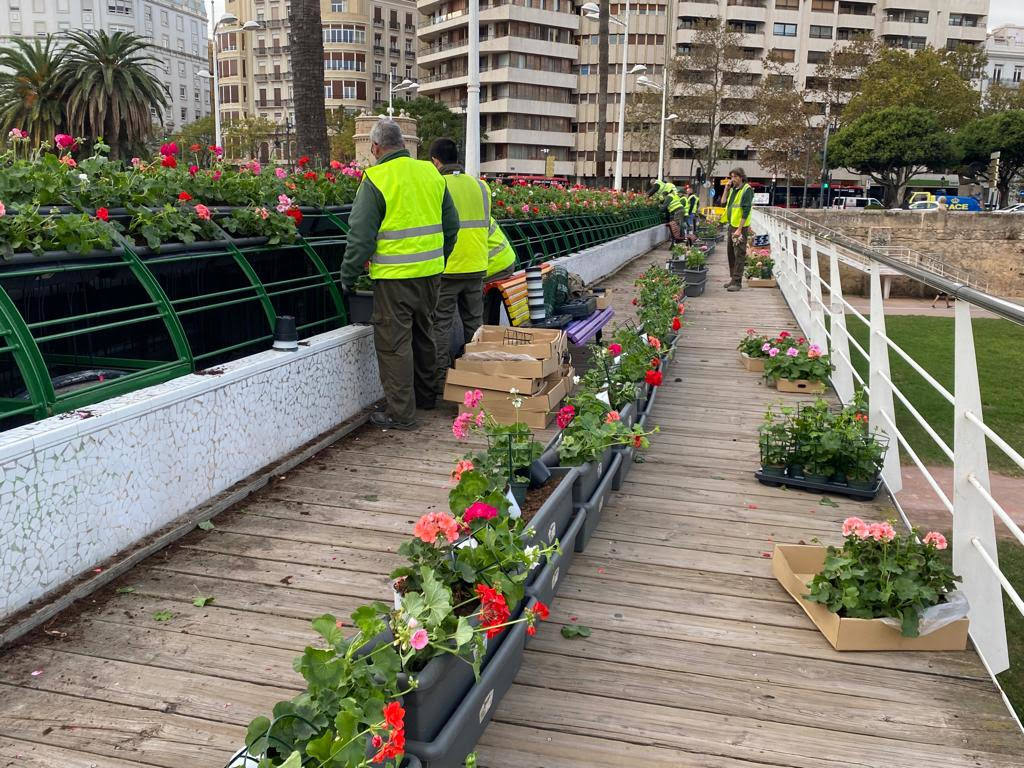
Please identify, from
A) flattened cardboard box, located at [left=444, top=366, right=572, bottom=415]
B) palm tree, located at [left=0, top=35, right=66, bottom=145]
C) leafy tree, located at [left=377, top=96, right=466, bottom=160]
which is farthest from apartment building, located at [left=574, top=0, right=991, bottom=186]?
flattened cardboard box, located at [left=444, top=366, right=572, bottom=415]

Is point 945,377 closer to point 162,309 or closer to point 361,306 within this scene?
point 361,306

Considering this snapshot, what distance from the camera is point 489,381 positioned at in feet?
22.3

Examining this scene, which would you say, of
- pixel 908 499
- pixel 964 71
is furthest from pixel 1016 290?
pixel 908 499

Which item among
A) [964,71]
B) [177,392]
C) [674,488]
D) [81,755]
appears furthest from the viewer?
[964,71]

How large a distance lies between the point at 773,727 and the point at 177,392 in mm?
3261

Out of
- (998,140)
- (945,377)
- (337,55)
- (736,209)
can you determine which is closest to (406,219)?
A: (736,209)

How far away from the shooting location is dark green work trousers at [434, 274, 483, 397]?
7.42 meters

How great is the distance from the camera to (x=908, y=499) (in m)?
11.0

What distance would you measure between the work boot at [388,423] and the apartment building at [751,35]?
79410mm

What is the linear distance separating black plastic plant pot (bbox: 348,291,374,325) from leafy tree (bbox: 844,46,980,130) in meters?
71.4

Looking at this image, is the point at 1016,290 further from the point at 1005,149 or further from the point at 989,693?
the point at 989,693

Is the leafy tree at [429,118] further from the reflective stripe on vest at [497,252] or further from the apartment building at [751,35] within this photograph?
the reflective stripe on vest at [497,252]

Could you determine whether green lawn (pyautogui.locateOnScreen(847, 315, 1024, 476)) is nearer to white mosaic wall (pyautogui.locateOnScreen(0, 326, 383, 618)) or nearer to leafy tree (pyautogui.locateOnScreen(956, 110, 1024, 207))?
white mosaic wall (pyautogui.locateOnScreen(0, 326, 383, 618))

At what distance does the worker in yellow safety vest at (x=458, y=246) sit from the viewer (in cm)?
725
